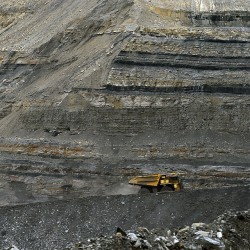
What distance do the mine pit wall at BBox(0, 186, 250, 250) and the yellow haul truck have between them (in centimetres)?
119

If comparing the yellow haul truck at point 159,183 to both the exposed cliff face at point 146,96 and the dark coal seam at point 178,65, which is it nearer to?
the exposed cliff face at point 146,96

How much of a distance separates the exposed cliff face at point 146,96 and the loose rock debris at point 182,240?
5742mm

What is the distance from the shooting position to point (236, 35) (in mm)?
15742

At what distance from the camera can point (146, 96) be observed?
14891 millimetres

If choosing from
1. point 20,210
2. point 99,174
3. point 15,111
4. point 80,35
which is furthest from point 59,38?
point 20,210

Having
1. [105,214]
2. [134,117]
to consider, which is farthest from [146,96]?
[105,214]

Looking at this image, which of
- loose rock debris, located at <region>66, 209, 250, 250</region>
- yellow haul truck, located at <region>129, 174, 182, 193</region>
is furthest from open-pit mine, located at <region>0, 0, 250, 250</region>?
loose rock debris, located at <region>66, 209, 250, 250</region>

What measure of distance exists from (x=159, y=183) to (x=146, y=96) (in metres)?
3.02

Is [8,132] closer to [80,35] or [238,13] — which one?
[80,35]

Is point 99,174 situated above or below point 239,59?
below

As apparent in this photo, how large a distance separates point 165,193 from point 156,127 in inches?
120

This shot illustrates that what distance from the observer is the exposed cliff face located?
1448 centimetres

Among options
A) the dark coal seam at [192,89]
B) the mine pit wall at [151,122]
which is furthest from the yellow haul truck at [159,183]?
the dark coal seam at [192,89]

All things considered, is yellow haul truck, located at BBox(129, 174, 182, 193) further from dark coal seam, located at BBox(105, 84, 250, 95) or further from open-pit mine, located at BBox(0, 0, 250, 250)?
dark coal seam, located at BBox(105, 84, 250, 95)
